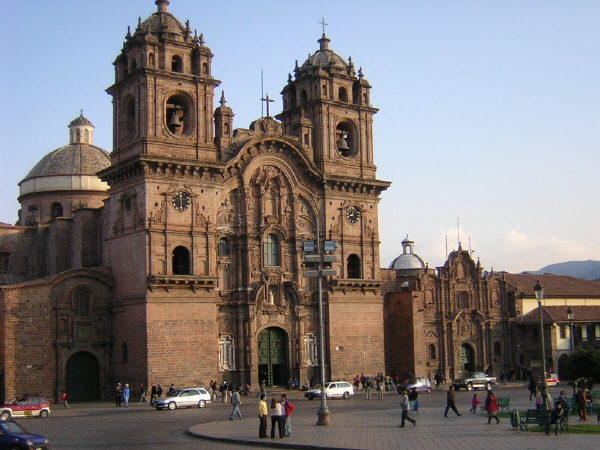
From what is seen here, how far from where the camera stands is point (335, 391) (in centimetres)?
4838

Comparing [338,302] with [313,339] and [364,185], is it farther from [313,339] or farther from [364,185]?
[364,185]

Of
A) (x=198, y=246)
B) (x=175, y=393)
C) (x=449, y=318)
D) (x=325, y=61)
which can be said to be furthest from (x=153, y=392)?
(x=449, y=318)

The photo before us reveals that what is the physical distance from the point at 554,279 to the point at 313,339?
32.5m

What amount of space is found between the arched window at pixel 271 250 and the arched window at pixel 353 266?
5514 mm

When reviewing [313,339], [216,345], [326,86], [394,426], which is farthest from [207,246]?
[394,426]

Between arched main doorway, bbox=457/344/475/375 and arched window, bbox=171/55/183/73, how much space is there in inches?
1233

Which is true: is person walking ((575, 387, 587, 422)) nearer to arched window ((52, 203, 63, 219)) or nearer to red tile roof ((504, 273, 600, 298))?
red tile roof ((504, 273, 600, 298))

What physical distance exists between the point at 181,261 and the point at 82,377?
8.41 m

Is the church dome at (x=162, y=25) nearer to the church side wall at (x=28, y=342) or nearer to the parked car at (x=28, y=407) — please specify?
the church side wall at (x=28, y=342)

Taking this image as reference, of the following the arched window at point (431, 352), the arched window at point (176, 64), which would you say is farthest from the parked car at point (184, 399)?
the arched window at point (431, 352)

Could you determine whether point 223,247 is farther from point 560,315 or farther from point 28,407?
point 560,315

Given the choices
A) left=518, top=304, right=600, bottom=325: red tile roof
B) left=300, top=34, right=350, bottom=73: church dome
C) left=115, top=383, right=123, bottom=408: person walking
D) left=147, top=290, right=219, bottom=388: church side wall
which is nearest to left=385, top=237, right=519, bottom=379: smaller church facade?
left=518, top=304, right=600, bottom=325: red tile roof

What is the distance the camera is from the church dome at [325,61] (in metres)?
57.7

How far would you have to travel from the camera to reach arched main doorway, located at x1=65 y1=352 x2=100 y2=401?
156ft
